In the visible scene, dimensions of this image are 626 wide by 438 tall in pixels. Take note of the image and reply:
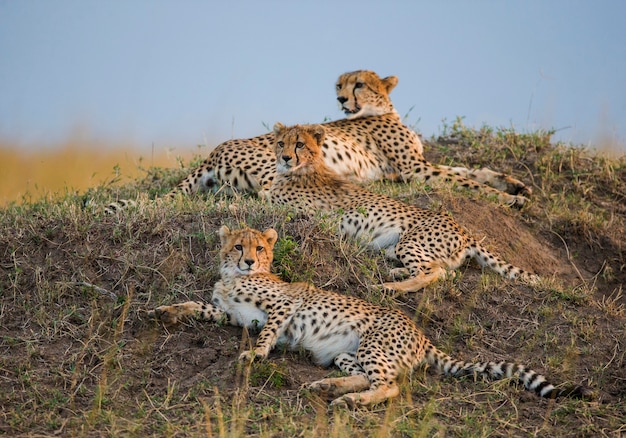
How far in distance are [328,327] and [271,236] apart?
725mm

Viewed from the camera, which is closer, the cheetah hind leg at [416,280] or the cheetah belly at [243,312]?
the cheetah belly at [243,312]

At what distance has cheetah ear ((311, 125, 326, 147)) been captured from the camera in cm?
704

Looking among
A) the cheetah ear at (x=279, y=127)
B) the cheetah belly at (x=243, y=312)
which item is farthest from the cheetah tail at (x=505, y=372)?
the cheetah ear at (x=279, y=127)

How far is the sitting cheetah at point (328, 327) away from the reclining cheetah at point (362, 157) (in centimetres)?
217

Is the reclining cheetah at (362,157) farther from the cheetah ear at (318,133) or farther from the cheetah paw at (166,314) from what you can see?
the cheetah paw at (166,314)

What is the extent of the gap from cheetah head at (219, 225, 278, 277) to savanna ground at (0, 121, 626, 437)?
0.22 metres

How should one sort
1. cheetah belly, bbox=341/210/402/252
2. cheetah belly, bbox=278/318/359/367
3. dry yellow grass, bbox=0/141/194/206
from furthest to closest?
dry yellow grass, bbox=0/141/194/206, cheetah belly, bbox=341/210/402/252, cheetah belly, bbox=278/318/359/367

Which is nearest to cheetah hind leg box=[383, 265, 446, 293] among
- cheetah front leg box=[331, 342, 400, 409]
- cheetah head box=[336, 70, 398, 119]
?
cheetah front leg box=[331, 342, 400, 409]

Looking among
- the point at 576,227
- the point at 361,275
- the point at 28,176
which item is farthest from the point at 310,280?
the point at 28,176

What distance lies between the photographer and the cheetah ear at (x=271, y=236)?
5.33 metres

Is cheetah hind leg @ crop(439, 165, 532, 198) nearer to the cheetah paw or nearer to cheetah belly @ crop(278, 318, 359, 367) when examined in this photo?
cheetah belly @ crop(278, 318, 359, 367)

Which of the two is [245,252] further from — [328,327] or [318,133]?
[318,133]

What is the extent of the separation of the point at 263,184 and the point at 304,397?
3.27 m

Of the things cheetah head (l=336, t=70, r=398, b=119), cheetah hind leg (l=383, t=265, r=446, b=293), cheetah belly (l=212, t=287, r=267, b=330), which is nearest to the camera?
cheetah belly (l=212, t=287, r=267, b=330)
